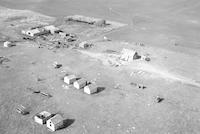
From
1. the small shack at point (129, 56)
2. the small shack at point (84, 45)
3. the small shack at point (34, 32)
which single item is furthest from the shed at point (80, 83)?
the small shack at point (34, 32)

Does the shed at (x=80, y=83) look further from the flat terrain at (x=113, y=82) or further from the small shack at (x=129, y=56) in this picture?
the small shack at (x=129, y=56)

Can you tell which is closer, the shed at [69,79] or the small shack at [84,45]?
the shed at [69,79]

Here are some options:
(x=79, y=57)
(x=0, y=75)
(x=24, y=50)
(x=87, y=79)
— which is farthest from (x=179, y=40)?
(x=0, y=75)

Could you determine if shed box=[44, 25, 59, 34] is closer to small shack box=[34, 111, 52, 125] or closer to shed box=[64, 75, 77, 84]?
shed box=[64, 75, 77, 84]

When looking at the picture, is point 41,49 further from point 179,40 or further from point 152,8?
point 152,8

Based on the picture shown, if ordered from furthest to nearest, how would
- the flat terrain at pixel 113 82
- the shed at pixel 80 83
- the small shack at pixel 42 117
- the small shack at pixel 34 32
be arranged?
the small shack at pixel 34 32 → the shed at pixel 80 83 → the flat terrain at pixel 113 82 → the small shack at pixel 42 117

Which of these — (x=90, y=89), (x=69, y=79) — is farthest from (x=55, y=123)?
(x=69, y=79)

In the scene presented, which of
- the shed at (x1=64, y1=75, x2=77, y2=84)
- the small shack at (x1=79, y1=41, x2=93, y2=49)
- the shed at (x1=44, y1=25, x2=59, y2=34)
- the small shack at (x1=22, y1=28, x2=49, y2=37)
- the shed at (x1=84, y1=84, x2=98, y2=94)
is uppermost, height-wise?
the shed at (x1=44, y1=25, x2=59, y2=34)

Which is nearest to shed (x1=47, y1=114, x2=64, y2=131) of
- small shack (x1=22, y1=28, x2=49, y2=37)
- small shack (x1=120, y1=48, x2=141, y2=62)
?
small shack (x1=120, y1=48, x2=141, y2=62)
